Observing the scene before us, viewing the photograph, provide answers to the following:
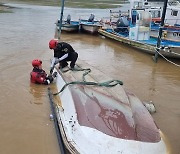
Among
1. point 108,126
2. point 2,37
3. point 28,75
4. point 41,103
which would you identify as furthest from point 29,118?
point 2,37

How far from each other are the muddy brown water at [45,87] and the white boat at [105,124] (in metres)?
0.80

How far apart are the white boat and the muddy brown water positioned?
0.80 meters

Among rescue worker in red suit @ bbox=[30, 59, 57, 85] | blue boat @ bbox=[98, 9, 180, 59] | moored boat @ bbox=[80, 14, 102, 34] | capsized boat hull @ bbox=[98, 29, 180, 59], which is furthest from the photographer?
moored boat @ bbox=[80, 14, 102, 34]

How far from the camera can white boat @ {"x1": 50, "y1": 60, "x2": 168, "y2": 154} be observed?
562cm

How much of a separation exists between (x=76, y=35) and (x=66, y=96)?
54.2ft

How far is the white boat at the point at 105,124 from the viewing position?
5.62 meters

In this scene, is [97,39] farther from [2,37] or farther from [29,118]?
[29,118]

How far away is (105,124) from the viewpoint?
6.05m

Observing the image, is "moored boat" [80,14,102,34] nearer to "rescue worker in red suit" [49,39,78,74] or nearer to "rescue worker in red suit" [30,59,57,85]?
"rescue worker in red suit" [30,59,57,85]

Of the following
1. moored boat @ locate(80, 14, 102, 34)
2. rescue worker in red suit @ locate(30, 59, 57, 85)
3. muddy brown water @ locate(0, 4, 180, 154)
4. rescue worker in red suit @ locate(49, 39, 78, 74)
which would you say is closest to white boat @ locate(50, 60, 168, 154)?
muddy brown water @ locate(0, 4, 180, 154)

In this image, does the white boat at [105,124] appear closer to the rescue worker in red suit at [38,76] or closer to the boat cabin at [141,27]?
the rescue worker in red suit at [38,76]

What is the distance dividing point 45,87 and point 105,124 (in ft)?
16.3

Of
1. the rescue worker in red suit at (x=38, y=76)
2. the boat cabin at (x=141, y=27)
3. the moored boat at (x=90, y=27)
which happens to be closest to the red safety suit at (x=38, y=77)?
the rescue worker in red suit at (x=38, y=76)

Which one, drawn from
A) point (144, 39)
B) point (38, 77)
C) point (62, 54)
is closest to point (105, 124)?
point (62, 54)
